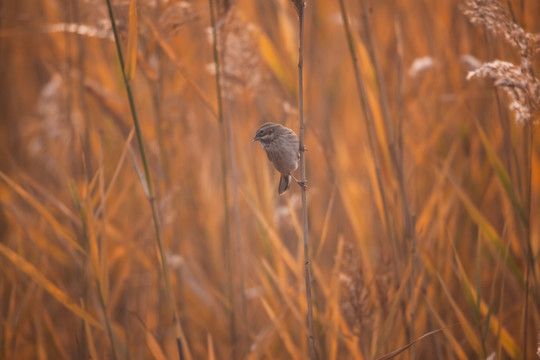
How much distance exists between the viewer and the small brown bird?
50.7 inches

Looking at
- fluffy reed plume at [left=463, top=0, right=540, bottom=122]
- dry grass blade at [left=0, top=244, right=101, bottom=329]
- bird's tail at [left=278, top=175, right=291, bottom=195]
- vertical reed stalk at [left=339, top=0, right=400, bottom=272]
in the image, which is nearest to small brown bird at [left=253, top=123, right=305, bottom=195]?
bird's tail at [left=278, top=175, right=291, bottom=195]

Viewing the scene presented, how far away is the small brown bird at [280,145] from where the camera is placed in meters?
1.29

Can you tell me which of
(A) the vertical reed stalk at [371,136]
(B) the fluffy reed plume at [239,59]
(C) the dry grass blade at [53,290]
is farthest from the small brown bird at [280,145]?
(C) the dry grass blade at [53,290]

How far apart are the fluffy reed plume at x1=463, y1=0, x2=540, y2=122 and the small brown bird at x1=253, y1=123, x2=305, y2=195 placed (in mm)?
502

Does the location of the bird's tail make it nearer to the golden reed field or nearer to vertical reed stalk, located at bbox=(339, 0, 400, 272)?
the golden reed field

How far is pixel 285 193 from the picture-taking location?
1468 millimetres

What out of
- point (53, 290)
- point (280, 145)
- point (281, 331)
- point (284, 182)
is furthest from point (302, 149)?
point (53, 290)

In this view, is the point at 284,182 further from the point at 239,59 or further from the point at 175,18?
the point at 175,18

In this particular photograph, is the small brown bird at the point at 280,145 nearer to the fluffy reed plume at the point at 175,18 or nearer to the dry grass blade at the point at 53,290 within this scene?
the fluffy reed plume at the point at 175,18

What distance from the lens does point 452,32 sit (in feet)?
6.42

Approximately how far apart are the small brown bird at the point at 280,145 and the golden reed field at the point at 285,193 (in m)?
0.13

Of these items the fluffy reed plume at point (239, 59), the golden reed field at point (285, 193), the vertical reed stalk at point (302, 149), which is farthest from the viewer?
the fluffy reed plume at point (239, 59)

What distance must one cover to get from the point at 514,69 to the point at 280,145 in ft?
1.98

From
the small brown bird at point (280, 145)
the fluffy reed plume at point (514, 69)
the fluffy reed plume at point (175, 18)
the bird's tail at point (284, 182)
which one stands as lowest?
the bird's tail at point (284, 182)
